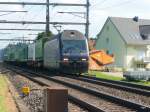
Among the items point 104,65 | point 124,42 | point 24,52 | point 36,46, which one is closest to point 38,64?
point 36,46

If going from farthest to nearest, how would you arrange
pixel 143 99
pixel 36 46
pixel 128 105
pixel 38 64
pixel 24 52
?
pixel 24 52, pixel 36 46, pixel 38 64, pixel 143 99, pixel 128 105

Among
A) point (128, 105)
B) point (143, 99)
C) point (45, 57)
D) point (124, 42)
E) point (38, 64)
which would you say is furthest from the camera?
point (124, 42)

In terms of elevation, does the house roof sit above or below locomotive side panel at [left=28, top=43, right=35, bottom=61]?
above

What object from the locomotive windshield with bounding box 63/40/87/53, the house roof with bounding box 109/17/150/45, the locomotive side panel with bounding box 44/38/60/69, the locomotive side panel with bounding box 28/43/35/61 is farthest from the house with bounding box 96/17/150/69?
the locomotive windshield with bounding box 63/40/87/53

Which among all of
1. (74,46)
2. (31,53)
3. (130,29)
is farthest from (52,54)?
(130,29)

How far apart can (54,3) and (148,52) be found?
27.7m

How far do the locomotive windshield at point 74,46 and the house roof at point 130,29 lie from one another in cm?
3796

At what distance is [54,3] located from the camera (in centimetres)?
5328

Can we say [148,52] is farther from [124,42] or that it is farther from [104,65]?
[104,65]

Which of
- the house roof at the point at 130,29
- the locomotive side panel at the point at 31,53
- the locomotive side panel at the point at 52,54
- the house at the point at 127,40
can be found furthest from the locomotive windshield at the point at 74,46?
the house roof at the point at 130,29

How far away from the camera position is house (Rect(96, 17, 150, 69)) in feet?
247

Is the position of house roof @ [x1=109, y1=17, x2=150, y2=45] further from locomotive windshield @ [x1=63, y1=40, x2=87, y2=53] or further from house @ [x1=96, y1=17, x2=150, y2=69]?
locomotive windshield @ [x1=63, y1=40, x2=87, y2=53]

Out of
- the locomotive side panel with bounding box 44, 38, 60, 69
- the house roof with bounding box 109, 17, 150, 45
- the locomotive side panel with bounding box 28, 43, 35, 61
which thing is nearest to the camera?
the locomotive side panel with bounding box 44, 38, 60, 69

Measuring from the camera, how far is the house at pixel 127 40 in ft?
247
